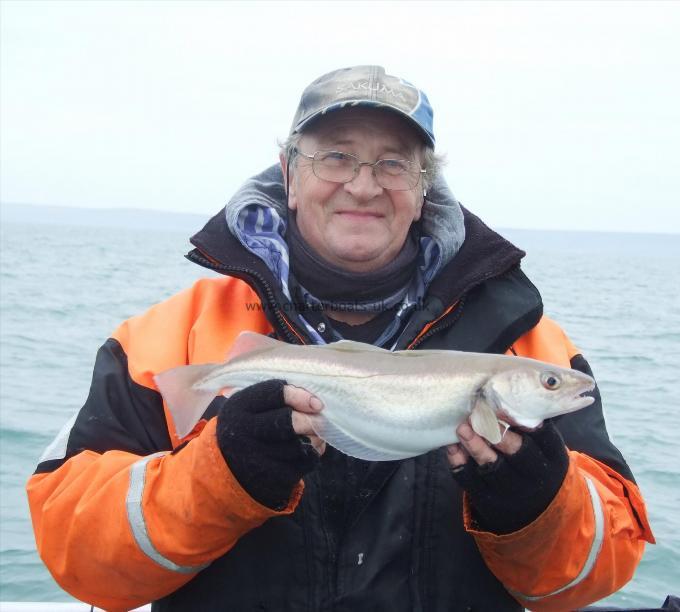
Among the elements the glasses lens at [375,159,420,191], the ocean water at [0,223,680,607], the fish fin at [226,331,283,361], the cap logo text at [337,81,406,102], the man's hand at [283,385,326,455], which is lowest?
the ocean water at [0,223,680,607]

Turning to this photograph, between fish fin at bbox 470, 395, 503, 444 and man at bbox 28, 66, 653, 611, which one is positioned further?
man at bbox 28, 66, 653, 611

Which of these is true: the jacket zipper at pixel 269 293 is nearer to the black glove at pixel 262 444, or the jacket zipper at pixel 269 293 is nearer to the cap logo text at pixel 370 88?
the black glove at pixel 262 444

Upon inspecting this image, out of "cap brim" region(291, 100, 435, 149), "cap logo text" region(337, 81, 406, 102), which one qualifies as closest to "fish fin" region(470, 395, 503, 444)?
"cap brim" region(291, 100, 435, 149)

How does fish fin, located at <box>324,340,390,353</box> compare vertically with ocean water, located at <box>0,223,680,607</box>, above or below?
above

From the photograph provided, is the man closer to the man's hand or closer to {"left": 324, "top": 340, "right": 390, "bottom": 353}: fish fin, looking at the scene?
the man's hand

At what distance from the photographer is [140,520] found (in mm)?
2570

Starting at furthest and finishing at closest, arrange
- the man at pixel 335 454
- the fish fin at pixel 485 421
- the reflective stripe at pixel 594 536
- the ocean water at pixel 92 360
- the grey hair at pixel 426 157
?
the ocean water at pixel 92 360, the grey hair at pixel 426 157, the reflective stripe at pixel 594 536, the man at pixel 335 454, the fish fin at pixel 485 421

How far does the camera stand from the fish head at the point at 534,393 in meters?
2.48

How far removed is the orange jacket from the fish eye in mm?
287

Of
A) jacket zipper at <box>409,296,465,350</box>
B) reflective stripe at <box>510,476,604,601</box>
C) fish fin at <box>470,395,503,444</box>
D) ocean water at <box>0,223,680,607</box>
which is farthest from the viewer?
ocean water at <box>0,223,680,607</box>

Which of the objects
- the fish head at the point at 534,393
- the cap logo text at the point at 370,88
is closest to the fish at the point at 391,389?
the fish head at the point at 534,393

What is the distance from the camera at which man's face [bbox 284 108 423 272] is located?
10.4 ft

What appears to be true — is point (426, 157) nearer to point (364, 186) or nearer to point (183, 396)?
point (364, 186)

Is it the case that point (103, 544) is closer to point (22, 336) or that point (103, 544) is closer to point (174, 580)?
point (174, 580)
